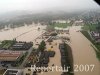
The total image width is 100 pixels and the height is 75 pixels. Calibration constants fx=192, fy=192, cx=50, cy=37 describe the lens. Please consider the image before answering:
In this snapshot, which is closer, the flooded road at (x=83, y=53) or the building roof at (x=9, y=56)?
the flooded road at (x=83, y=53)

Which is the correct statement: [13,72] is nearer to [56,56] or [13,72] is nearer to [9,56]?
[9,56]

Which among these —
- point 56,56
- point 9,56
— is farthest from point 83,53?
point 9,56

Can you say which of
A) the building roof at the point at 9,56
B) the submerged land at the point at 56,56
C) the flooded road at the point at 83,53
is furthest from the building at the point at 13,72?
the flooded road at the point at 83,53

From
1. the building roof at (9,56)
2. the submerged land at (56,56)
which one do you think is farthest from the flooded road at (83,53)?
the building roof at (9,56)

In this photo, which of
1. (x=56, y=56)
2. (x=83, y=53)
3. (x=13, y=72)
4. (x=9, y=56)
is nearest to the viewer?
(x=13, y=72)

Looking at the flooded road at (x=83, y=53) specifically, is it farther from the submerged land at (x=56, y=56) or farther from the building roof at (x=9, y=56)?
the building roof at (x=9, y=56)

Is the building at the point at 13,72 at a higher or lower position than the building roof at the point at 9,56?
lower

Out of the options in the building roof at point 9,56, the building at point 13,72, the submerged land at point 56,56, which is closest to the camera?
the building at point 13,72

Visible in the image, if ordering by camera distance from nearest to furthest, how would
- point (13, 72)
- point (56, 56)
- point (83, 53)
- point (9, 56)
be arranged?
point (13, 72), point (9, 56), point (56, 56), point (83, 53)

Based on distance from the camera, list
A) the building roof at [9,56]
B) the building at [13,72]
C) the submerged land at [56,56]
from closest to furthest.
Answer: the building at [13,72] < the submerged land at [56,56] < the building roof at [9,56]
